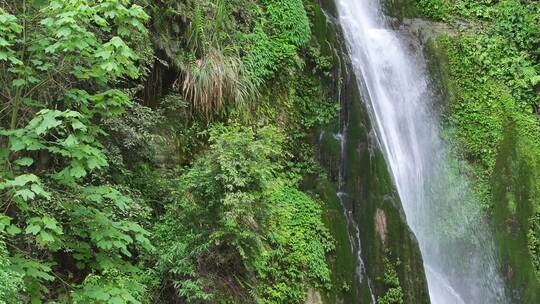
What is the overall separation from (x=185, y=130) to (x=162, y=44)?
1302 mm

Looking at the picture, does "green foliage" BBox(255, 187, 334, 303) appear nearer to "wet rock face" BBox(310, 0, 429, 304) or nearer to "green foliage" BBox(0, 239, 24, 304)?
"wet rock face" BBox(310, 0, 429, 304)

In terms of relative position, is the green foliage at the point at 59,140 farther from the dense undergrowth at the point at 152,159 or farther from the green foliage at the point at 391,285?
the green foliage at the point at 391,285

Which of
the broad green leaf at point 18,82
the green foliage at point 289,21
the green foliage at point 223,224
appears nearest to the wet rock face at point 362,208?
the green foliage at point 289,21

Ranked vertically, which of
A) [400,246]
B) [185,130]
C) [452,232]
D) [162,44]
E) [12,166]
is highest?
[162,44]

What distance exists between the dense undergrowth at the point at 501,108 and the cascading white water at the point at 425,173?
0.39 meters

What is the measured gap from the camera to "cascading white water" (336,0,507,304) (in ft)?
32.1

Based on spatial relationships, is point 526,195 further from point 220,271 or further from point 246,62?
point 220,271

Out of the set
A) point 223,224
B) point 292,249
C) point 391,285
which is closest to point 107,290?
point 223,224

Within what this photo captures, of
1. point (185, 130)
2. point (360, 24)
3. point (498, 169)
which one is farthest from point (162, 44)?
point (498, 169)

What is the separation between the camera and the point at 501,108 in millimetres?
→ 11641

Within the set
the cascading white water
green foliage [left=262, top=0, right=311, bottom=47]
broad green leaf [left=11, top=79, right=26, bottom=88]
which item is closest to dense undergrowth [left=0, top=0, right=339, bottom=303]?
broad green leaf [left=11, top=79, right=26, bottom=88]

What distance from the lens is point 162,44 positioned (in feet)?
25.9

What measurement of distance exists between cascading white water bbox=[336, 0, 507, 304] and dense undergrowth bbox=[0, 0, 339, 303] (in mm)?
1881

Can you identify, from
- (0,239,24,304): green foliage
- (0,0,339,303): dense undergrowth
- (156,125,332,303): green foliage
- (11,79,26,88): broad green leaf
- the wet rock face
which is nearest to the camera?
(0,239,24,304): green foliage
